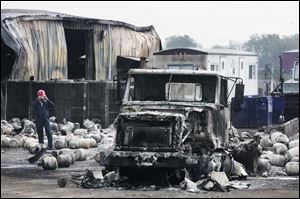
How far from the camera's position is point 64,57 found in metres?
34.8

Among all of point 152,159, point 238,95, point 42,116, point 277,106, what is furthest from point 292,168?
point 277,106

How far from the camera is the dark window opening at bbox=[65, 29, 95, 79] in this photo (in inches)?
1446

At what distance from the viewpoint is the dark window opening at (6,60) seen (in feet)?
105

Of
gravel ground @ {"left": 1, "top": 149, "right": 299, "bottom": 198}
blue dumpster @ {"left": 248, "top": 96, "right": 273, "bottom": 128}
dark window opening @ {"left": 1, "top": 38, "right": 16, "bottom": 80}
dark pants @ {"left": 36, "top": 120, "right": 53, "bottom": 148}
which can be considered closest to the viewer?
gravel ground @ {"left": 1, "top": 149, "right": 299, "bottom": 198}

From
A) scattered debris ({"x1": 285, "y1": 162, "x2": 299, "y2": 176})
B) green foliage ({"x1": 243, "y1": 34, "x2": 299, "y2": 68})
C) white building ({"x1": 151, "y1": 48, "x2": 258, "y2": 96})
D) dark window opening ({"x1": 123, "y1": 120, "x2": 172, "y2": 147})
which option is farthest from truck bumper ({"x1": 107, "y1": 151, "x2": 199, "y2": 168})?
green foliage ({"x1": 243, "y1": 34, "x2": 299, "y2": 68})

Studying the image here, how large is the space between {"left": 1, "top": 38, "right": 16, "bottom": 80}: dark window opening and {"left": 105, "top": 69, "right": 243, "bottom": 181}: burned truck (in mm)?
17466

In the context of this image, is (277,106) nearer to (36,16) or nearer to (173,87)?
(36,16)

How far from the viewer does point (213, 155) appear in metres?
14.2

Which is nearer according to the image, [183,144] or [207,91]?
[183,144]

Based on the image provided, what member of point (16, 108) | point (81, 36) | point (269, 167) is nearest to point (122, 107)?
point (269, 167)

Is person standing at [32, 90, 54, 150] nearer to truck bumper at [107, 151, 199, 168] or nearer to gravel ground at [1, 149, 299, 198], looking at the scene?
gravel ground at [1, 149, 299, 198]

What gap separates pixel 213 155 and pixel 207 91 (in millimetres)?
1434

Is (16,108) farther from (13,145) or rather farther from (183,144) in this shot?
(183,144)

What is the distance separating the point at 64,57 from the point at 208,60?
11739 mm
